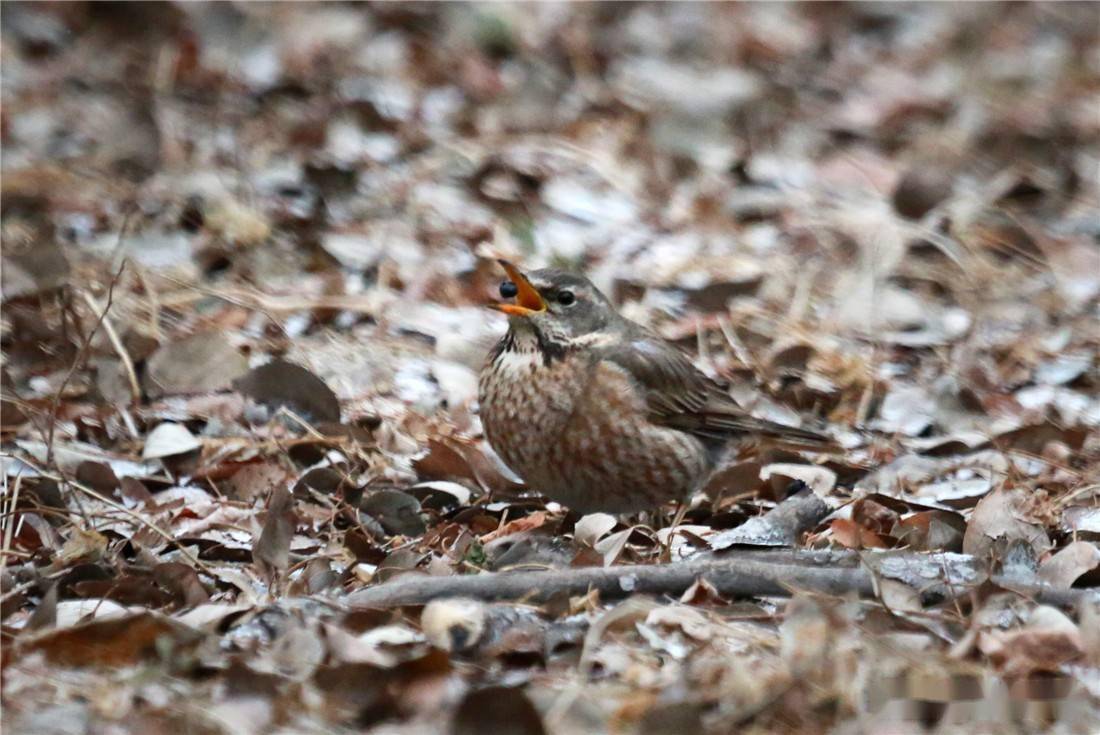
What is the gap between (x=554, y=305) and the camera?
6.10 metres

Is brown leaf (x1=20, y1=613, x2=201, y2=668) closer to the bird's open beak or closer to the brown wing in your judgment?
the bird's open beak

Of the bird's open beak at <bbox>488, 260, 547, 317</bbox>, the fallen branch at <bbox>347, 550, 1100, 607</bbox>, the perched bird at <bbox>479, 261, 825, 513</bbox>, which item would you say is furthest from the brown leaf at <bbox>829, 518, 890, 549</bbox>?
the bird's open beak at <bbox>488, 260, 547, 317</bbox>

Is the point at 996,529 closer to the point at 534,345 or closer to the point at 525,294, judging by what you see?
the point at 534,345

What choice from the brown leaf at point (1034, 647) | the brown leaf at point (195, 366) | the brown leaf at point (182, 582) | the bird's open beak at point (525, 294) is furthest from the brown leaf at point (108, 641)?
the brown leaf at point (195, 366)

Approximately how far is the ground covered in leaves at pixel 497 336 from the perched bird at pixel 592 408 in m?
0.18

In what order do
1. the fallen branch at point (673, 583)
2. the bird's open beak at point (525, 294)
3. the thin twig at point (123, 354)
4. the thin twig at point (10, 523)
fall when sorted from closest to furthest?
the fallen branch at point (673, 583) → the thin twig at point (10, 523) → the bird's open beak at point (525, 294) → the thin twig at point (123, 354)

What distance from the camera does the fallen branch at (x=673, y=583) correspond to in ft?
14.4

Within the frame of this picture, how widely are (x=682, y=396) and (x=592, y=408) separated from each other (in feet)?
1.55

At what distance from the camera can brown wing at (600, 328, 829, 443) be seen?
617cm

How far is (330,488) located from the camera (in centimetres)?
585

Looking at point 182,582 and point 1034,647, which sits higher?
point 1034,647

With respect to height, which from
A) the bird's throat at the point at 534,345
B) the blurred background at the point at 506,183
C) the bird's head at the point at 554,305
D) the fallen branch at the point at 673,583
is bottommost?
the blurred background at the point at 506,183

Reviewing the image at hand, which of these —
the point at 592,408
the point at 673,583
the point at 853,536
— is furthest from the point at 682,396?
the point at 673,583

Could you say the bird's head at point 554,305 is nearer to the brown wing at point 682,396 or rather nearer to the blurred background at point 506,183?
the brown wing at point 682,396
